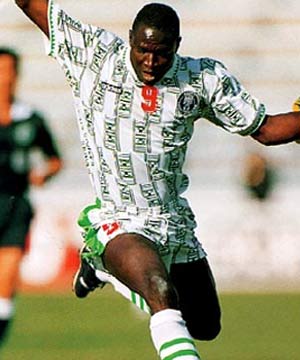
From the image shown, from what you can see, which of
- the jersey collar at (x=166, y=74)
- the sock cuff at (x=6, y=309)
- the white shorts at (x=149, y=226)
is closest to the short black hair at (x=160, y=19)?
the jersey collar at (x=166, y=74)

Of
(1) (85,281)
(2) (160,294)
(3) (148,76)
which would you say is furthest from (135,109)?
(1) (85,281)

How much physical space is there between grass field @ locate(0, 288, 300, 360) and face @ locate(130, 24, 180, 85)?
3222mm

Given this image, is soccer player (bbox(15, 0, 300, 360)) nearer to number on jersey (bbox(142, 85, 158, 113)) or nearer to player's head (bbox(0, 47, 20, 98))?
number on jersey (bbox(142, 85, 158, 113))

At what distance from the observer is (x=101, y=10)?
16484 mm

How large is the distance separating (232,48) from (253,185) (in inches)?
71.1

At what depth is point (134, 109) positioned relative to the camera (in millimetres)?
7145

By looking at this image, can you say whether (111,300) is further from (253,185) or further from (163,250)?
(163,250)

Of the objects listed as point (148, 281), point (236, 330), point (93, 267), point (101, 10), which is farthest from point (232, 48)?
point (148, 281)

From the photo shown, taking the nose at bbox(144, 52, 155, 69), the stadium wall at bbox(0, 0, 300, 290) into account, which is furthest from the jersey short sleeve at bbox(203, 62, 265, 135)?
the stadium wall at bbox(0, 0, 300, 290)

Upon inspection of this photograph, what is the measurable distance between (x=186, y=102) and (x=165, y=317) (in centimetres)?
127

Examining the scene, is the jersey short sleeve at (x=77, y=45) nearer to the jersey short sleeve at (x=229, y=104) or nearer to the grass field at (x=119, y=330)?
the jersey short sleeve at (x=229, y=104)

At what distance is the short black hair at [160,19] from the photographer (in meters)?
6.88

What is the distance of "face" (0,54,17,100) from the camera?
1410cm

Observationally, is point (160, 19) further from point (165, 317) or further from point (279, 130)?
point (165, 317)
